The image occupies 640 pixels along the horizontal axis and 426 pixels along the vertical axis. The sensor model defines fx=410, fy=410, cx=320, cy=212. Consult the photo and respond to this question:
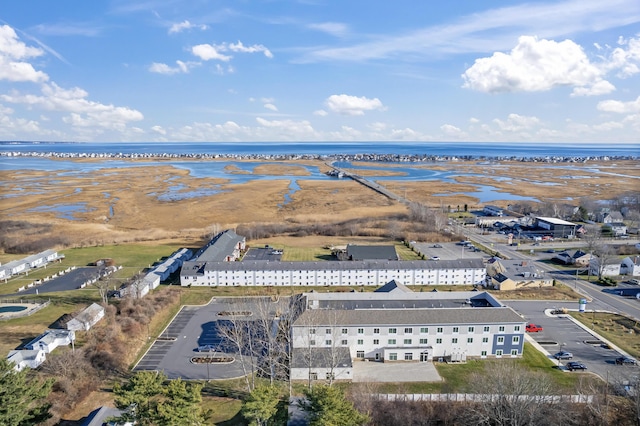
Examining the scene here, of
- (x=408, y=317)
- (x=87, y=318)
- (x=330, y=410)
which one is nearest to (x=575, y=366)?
(x=408, y=317)

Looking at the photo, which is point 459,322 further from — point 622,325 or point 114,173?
point 114,173

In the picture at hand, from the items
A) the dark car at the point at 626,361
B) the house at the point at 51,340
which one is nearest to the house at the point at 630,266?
the dark car at the point at 626,361

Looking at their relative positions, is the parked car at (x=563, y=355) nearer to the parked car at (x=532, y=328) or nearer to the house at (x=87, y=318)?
→ the parked car at (x=532, y=328)

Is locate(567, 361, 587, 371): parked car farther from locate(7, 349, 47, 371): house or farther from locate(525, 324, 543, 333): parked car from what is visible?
locate(7, 349, 47, 371): house

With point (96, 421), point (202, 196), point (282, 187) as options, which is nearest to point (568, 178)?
point (282, 187)

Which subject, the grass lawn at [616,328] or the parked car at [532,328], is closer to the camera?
the grass lawn at [616,328]

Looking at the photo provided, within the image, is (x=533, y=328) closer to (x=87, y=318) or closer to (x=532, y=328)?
(x=532, y=328)

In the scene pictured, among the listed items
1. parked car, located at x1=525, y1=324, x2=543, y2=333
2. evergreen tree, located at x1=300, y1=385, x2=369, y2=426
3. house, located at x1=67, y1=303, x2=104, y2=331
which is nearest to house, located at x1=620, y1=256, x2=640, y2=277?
parked car, located at x1=525, y1=324, x2=543, y2=333
